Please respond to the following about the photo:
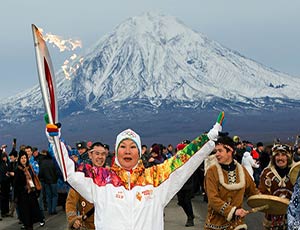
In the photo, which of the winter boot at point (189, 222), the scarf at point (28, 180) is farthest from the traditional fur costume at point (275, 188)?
the scarf at point (28, 180)

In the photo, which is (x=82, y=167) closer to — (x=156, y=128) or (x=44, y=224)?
(x=44, y=224)

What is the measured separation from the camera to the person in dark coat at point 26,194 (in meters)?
13.0

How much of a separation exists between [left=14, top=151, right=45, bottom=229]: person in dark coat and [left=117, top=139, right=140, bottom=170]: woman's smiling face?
26.3ft

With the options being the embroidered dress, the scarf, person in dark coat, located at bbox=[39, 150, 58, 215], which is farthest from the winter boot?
the embroidered dress

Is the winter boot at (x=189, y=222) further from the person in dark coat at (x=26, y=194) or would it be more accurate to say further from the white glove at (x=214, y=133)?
the white glove at (x=214, y=133)

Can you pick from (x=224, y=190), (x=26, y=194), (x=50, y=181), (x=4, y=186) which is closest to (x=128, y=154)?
(x=224, y=190)

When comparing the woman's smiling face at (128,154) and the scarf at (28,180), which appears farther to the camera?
the scarf at (28,180)

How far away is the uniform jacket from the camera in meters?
5.12

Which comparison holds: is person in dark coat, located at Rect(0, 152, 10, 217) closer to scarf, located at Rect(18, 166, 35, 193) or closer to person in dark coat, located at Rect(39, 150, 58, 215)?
person in dark coat, located at Rect(39, 150, 58, 215)

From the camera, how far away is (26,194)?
42.8ft

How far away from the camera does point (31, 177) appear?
1298 cm

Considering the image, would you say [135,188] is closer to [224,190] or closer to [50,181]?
[224,190]

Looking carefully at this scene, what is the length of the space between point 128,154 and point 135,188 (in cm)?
30

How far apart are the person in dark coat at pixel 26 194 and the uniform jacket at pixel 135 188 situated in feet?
26.1
